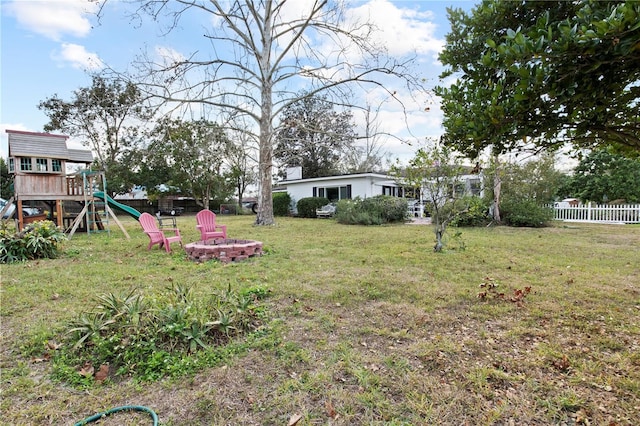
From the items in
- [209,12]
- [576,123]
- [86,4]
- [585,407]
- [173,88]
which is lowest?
[585,407]

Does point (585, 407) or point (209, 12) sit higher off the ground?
point (209, 12)

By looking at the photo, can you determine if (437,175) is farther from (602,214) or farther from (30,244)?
(602,214)

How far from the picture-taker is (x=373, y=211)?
47.3 ft

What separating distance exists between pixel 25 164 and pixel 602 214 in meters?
22.4

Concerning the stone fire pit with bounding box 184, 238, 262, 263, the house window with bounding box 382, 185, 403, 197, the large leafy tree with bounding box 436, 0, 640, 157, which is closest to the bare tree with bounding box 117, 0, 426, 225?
the stone fire pit with bounding box 184, 238, 262, 263

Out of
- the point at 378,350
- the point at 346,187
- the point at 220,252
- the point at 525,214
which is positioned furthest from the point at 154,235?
the point at 346,187

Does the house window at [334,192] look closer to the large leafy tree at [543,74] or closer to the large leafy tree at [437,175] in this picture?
the large leafy tree at [437,175]

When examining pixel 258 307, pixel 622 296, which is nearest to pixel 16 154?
pixel 258 307

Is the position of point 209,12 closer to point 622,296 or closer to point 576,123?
point 576,123

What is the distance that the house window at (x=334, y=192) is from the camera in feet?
63.8

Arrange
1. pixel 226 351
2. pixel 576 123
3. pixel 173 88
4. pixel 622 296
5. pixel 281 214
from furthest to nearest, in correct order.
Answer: pixel 281 214 → pixel 173 88 → pixel 622 296 → pixel 226 351 → pixel 576 123

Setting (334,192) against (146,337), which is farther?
(334,192)

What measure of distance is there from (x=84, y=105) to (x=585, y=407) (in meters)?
29.6

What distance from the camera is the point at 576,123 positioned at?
2.43 metres
